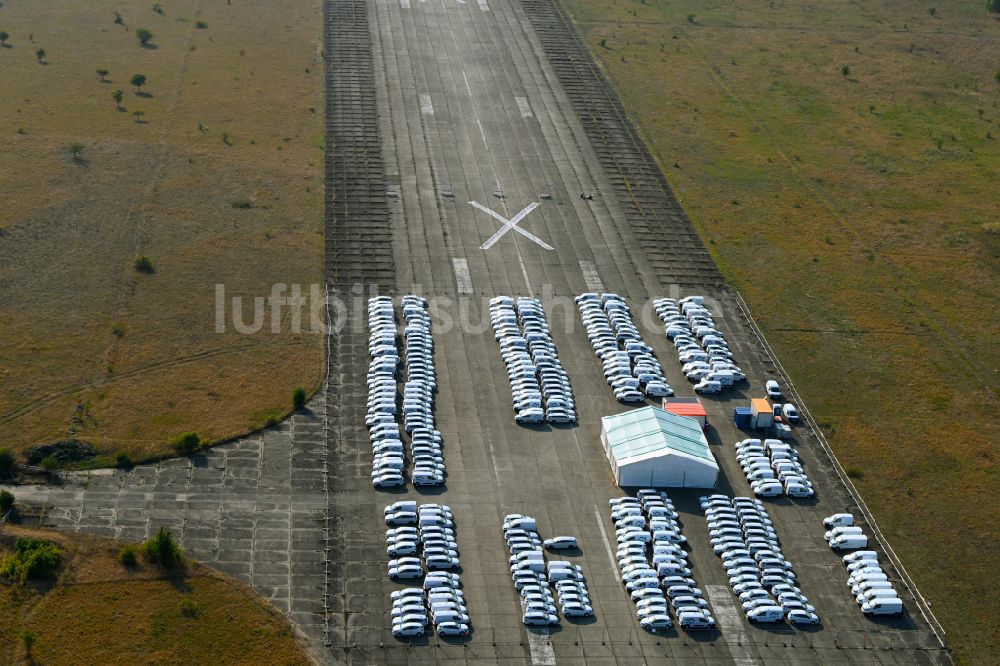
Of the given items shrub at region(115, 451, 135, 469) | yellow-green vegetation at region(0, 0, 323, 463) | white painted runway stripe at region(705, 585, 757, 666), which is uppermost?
white painted runway stripe at region(705, 585, 757, 666)

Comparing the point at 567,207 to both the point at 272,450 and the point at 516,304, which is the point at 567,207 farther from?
the point at 272,450

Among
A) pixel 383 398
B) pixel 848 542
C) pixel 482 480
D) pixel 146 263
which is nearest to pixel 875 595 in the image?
pixel 848 542

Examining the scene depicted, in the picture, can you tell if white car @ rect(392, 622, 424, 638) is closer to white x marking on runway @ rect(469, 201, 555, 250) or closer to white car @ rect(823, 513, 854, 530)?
white car @ rect(823, 513, 854, 530)

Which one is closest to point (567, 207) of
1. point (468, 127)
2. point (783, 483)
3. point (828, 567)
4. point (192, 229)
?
point (468, 127)

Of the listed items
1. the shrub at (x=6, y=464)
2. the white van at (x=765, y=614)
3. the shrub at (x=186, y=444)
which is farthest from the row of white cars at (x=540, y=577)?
the shrub at (x=6, y=464)

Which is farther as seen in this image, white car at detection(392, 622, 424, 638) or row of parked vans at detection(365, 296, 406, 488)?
row of parked vans at detection(365, 296, 406, 488)

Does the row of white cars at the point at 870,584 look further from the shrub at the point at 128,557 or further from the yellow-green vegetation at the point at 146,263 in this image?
the shrub at the point at 128,557

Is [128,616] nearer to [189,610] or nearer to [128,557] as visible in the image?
[189,610]

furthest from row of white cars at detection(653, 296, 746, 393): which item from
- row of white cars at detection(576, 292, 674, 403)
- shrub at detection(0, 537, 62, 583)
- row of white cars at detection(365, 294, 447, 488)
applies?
shrub at detection(0, 537, 62, 583)
